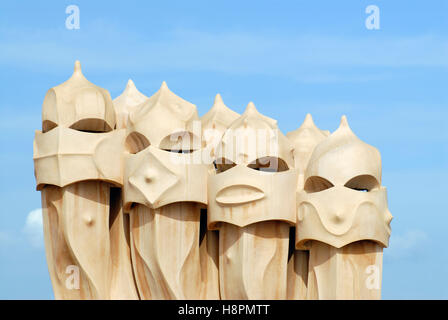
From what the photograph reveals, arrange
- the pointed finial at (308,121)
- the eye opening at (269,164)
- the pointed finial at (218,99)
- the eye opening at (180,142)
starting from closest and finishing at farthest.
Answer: the eye opening at (269,164), the eye opening at (180,142), the pointed finial at (218,99), the pointed finial at (308,121)

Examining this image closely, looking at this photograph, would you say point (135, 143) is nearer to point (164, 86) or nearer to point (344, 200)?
point (164, 86)

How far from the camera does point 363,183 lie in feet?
74.5

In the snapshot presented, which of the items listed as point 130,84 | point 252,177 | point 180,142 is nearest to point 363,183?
point 252,177

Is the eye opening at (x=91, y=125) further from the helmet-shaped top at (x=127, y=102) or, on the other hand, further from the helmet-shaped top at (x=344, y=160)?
the helmet-shaped top at (x=344, y=160)

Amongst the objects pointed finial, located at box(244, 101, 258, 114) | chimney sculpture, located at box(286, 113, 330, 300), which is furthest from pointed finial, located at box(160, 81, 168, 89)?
chimney sculpture, located at box(286, 113, 330, 300)

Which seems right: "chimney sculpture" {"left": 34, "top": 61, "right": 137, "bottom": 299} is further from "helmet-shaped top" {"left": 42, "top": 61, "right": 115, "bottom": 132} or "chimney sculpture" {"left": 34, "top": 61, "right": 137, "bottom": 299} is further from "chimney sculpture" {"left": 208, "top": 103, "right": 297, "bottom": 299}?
"chimney sculpture" {"left": 208, "top": 103, "right": 297, "bottom": 299}

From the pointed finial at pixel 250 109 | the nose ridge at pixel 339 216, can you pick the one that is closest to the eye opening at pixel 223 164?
the pointed finial at pixel 250 109

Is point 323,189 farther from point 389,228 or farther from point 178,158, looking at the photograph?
point 178,158

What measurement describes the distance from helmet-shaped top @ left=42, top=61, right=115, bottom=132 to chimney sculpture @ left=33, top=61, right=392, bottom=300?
0.08 ft

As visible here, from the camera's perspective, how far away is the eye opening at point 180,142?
23.0 metres

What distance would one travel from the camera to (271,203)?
73.0 ft

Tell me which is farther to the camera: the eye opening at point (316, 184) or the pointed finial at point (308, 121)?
the pointed finial at point (308, 121)

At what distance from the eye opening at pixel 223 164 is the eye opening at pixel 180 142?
611mm

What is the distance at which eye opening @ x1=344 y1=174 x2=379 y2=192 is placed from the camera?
22.4m
